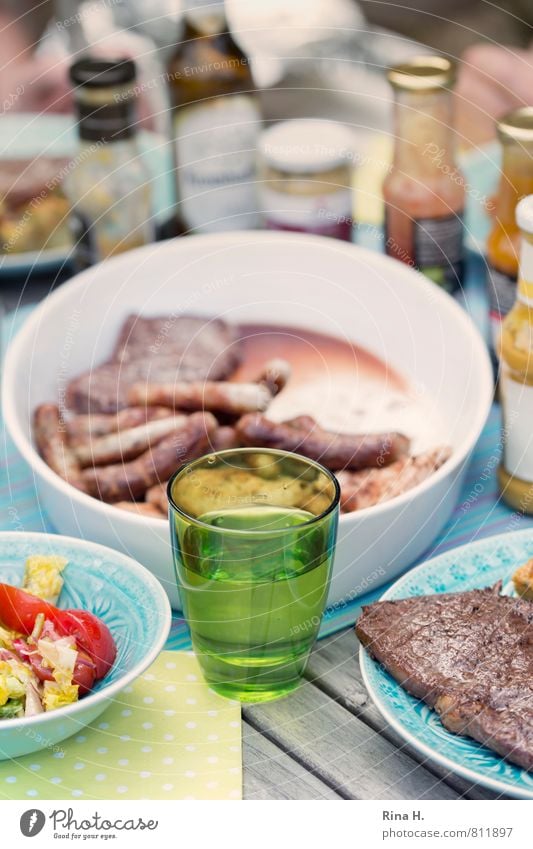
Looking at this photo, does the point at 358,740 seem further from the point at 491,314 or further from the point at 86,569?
the point at 491,314

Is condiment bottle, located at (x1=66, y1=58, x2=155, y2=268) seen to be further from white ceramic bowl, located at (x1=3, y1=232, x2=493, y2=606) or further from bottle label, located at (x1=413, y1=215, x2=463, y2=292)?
bottle label, located at (x1=413, y1=215, x2=463, y2=292)

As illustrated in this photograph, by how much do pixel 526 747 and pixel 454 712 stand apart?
→ 0.14 feet

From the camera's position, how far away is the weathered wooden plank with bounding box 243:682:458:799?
625 mm

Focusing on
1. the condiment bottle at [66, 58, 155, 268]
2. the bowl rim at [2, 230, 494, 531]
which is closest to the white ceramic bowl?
the bowl rim at [2, 230, 494, 531]

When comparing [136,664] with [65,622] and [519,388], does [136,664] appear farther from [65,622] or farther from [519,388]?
[519,388]

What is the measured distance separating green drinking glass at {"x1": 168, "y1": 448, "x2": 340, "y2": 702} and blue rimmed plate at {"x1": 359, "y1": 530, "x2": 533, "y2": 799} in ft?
0.18

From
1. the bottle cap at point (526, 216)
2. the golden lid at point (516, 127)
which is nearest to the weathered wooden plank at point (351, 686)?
the bottle cap at point (526, 216)

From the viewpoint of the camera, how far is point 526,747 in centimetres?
58

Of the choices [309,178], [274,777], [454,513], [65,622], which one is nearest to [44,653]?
[65,622]

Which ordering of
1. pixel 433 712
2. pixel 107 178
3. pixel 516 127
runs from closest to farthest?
1. pixel 433 712
2. pixel 516 127
3. pixel 107 178

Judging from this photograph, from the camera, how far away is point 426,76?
956 millimetres

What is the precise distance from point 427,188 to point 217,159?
229 millimetres

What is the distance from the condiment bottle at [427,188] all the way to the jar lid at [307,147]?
0.06 metres
